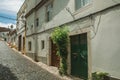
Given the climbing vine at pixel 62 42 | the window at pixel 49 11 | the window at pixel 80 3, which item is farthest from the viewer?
the window at pixel 49 11

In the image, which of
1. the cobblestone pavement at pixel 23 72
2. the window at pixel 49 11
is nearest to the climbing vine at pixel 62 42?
the cobblestone pavement at pixel 23 72

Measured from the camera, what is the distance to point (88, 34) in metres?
10.8

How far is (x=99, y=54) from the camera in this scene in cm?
965

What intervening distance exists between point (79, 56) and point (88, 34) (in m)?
1.88

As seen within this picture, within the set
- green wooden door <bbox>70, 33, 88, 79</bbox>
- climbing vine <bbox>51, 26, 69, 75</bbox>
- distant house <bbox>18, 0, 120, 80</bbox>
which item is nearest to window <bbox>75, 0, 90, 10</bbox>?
distant house <bbox>18, 0, 120, 80</bbox>

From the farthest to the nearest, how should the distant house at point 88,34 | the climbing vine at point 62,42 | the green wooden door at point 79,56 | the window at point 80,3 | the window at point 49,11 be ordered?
the window at point 49,11 → the climbing vine at point 62,42 → the window at point 80,3 → the green wooden door at point 79,56 → the distant house at point 88,34

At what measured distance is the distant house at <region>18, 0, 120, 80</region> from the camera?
28.2ft

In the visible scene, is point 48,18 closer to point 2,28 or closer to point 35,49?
point 35,49

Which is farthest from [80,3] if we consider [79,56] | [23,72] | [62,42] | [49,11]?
[49,11]

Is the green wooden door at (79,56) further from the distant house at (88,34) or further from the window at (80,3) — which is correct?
the window at (80,3)

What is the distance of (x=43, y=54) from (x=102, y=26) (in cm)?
1088

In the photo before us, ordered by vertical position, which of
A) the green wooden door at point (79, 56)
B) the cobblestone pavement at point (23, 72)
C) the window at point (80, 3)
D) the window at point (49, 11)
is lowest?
the cobblestone pavement at point (23, 72)

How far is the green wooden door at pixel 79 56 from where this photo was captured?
453 inches

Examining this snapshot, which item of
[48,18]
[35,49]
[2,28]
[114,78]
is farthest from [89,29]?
[2,28]
